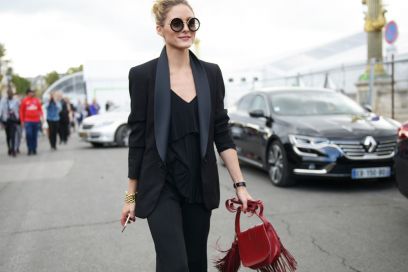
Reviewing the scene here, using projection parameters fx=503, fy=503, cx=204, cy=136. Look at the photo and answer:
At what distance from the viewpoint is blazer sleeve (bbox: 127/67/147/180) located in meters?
2.46

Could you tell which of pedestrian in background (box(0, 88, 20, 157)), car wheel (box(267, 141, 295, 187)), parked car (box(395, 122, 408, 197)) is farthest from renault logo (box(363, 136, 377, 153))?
pedestrian in background (box(0, 88, 20, 157))

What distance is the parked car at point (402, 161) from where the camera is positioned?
4.85 meters

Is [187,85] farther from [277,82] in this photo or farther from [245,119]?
[277,82]

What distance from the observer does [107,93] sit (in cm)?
3825

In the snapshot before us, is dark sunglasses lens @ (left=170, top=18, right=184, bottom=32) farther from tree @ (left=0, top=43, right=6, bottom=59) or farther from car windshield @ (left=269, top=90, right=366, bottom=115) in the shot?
tree @ (left=0, top=43, right=6, bottom=59)

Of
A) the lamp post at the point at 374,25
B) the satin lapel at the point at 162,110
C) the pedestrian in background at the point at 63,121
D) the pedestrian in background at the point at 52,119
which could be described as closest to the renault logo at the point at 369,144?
the satin lapel at the point at 162,110

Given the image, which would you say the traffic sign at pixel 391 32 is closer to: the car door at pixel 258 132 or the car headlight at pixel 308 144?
the car door at pixel 258 132

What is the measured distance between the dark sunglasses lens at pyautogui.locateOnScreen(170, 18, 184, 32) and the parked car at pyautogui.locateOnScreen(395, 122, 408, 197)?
3.25 meters

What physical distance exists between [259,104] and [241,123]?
0.53 meters

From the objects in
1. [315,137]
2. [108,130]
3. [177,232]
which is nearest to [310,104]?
[315,137]

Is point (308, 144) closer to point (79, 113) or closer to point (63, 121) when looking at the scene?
point (63, 121)

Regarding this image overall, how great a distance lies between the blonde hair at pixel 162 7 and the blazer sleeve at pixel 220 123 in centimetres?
40

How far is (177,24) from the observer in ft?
8.11

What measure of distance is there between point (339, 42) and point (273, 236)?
4047cm
